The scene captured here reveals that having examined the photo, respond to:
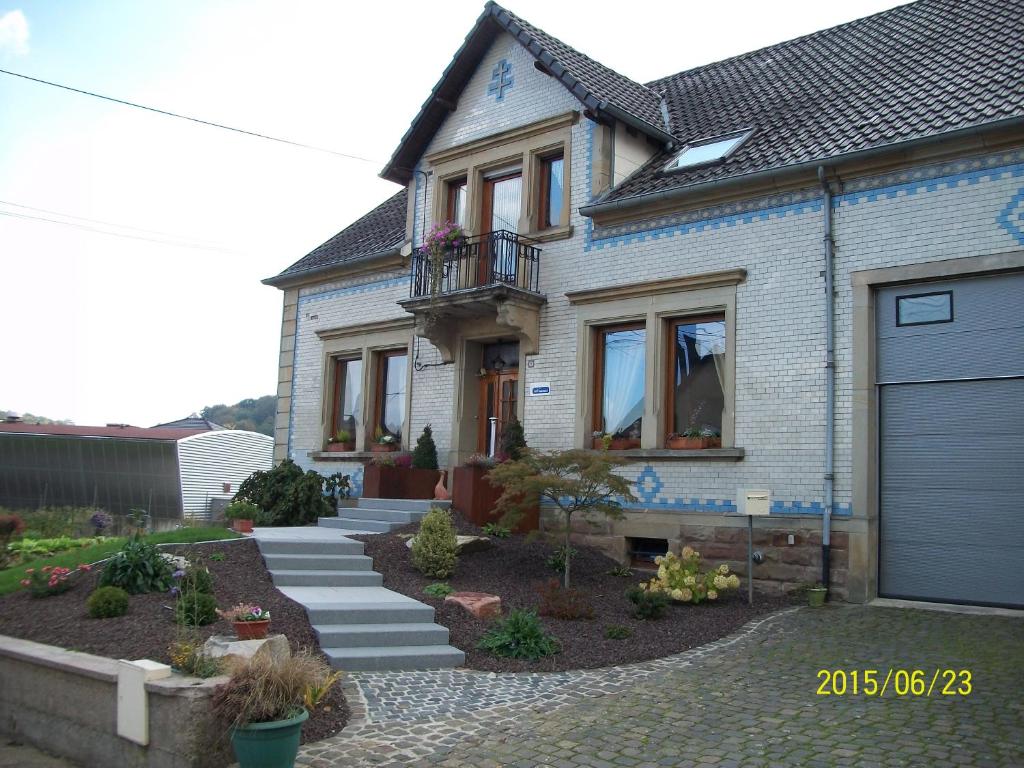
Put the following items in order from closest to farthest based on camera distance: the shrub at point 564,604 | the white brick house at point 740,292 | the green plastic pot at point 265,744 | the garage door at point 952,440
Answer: the green plastic pot at point 265,744 < the shrub at point 564,604 < the garage door at point 952,440 < the white brick house at point 740,292

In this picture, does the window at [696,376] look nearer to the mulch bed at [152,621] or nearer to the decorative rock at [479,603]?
the decorative rock at [479,603]

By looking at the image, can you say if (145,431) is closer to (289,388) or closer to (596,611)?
(289,388)

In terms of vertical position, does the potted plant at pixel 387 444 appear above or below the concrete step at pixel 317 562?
above

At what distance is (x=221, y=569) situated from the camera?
10.2 m

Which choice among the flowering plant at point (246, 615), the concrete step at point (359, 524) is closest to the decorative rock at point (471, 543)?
the concrete step at point (359, 524)

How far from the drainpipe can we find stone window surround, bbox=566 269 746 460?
1.25 m

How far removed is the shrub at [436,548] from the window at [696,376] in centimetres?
388

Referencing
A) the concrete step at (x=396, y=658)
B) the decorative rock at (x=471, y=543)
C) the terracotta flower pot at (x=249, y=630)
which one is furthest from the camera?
the decorative rock at (x=471, y=543)

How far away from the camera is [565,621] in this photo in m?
9.99

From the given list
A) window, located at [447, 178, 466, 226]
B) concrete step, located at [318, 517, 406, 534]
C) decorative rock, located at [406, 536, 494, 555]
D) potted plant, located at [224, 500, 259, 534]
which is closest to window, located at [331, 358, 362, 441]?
window, located at [447, 178, 466, 226]

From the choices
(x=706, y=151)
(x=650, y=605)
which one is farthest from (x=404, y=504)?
(x=706, y=151)

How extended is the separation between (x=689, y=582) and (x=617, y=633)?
1991 millimetres

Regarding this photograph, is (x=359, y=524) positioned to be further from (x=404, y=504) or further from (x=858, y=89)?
(x=858, y=89)

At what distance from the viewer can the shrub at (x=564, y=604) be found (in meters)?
10.1
